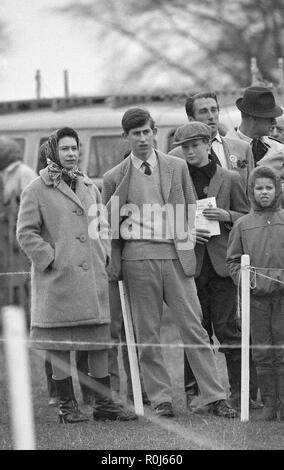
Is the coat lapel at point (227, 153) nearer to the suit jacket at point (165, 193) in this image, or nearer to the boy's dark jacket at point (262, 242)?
the suit jacket at point (165, 193)

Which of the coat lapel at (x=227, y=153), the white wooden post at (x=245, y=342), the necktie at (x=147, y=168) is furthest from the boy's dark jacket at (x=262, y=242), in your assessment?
the coat lapel at (x=227, y=153)

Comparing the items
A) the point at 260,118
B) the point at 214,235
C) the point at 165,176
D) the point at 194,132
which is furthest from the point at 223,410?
the point at 260,118

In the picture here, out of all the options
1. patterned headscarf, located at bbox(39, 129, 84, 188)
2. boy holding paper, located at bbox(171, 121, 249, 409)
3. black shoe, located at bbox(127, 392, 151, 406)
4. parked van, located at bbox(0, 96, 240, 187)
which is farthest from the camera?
parked van, located at bbox(0, 96, 240, 187)

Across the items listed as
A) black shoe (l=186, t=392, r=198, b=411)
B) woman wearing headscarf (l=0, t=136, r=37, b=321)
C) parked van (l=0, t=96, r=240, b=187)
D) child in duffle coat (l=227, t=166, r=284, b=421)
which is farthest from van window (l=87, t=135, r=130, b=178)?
child in duffle coat (l=227, t=166, r=284, b=421)

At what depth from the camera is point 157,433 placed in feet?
28.9

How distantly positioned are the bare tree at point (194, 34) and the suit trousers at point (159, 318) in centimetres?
2412

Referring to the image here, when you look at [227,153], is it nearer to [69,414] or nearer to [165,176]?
[165,176]

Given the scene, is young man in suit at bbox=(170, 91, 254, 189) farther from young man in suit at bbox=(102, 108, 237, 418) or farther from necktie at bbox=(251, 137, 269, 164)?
young man in suit at bbox=(102, 108, 237, 418)

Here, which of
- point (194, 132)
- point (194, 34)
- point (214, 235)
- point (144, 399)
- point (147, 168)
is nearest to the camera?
point (147, 168)

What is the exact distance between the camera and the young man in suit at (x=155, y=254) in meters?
9.47

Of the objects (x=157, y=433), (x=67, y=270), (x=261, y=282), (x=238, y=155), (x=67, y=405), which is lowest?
(x=157, y=433)

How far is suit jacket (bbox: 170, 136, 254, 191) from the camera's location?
10195 millimetres

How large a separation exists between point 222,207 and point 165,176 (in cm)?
58

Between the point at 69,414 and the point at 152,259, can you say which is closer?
the point at 69,414
